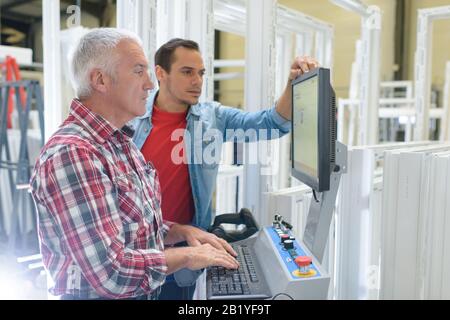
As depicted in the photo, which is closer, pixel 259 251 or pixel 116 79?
pixel 116 79

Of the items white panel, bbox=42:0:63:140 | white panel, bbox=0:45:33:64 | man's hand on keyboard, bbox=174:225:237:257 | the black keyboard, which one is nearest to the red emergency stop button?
the black keyboard

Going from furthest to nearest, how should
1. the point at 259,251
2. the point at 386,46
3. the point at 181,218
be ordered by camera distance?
the point at 386,46 < the point at 181,218 < the point at 259,251

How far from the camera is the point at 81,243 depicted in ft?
3.31

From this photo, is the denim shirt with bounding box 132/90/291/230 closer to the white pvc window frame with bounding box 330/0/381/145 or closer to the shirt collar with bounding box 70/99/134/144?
the shirt collar with bounding box 70/99/134/144

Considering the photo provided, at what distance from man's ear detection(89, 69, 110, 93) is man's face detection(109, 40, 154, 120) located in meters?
0.02

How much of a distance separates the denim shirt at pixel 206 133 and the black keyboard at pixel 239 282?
20.4 inches

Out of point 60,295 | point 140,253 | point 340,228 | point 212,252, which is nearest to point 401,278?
point 340,228

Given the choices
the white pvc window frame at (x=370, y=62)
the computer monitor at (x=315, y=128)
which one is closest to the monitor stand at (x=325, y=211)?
the computer monitor at (x=315, y=128)

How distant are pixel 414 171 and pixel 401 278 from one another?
15.9 inches

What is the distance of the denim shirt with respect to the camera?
1795mm

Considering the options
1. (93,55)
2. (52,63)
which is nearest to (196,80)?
(93,55)

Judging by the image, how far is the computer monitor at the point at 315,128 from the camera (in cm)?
111

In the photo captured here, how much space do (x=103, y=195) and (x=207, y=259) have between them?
12.6 inches

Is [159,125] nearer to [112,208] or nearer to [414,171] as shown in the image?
[112,208]
